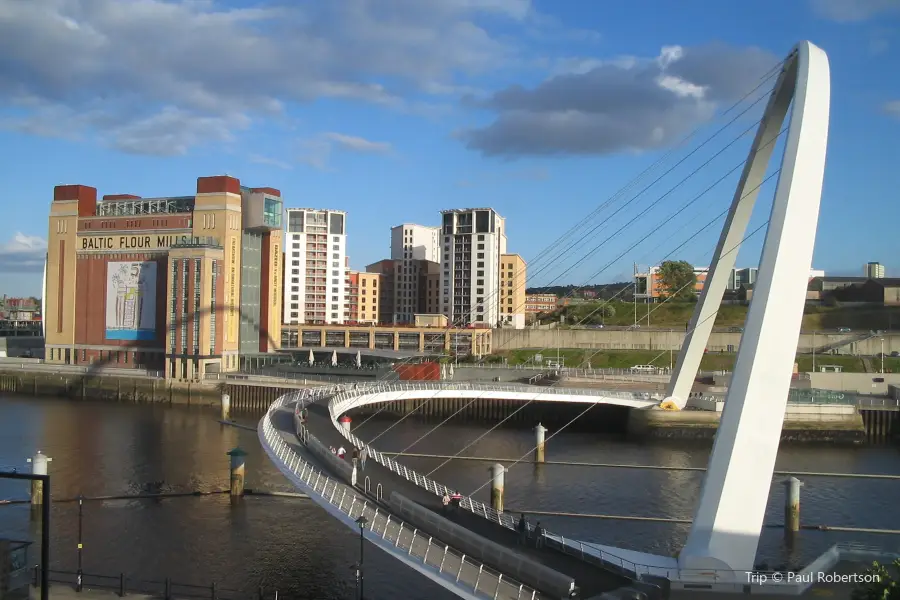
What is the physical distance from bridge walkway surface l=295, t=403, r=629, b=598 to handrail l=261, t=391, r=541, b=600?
965mm

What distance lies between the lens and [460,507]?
16.4 m

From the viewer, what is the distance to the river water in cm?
1834

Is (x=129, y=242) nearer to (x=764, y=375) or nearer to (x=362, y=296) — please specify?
(x=362, y=296)

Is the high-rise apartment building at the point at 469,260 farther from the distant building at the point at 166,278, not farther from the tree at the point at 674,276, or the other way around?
the distant building at the point at 166,278

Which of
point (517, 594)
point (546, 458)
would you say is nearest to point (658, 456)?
point (546, 458)

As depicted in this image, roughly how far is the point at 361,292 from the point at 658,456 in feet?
219

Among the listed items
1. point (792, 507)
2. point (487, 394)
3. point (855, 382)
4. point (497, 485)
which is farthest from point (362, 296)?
point (792, 507)

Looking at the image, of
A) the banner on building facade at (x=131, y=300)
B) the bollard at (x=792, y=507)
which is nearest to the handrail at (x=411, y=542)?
the bollard at (x=792, y=507)

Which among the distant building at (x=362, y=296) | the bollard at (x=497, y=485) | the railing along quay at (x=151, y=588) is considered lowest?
the railing along quay at (x=151, y=588)

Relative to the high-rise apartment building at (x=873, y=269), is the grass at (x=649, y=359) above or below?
below

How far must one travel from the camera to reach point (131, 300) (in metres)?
56.1

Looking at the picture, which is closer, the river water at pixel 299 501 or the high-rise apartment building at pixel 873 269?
the river water at pixel 299 501

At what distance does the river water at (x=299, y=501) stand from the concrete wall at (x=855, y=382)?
943cm

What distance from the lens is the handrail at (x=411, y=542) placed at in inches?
472
